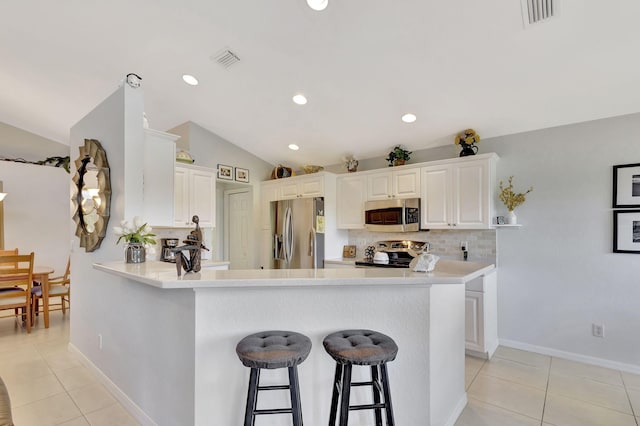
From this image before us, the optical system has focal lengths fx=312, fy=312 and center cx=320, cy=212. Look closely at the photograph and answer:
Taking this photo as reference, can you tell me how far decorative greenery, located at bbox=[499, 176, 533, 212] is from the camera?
3441mm

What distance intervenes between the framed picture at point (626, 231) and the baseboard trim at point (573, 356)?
1.09 meters

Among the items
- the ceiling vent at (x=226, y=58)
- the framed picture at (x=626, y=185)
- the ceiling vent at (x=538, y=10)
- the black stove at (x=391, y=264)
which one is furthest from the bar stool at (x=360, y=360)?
the framed picture at (x=626, y=185)

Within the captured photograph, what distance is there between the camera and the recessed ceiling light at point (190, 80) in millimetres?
3605

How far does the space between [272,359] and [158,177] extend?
227cm

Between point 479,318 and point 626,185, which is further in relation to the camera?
point 479,318

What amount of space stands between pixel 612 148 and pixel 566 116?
515mm

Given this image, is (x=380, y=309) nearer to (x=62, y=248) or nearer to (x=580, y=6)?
(x=580, y=6)

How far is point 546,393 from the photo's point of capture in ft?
8.46

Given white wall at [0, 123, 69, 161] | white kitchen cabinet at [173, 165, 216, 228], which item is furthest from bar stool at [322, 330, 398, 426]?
white wall at [0, 123, 69, 161]

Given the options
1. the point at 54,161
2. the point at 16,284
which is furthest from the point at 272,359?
the point at 54,161

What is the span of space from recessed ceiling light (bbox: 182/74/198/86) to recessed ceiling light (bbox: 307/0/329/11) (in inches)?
72.9

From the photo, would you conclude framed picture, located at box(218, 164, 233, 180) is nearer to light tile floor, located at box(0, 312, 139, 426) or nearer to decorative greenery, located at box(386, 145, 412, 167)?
decorative greenery, located at box(386, 145, 412, 167)

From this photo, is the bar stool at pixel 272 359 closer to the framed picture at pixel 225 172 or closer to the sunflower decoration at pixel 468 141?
the sunflower decoration at pixel 468 141

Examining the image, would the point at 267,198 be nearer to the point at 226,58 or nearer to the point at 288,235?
the point at 288,235
